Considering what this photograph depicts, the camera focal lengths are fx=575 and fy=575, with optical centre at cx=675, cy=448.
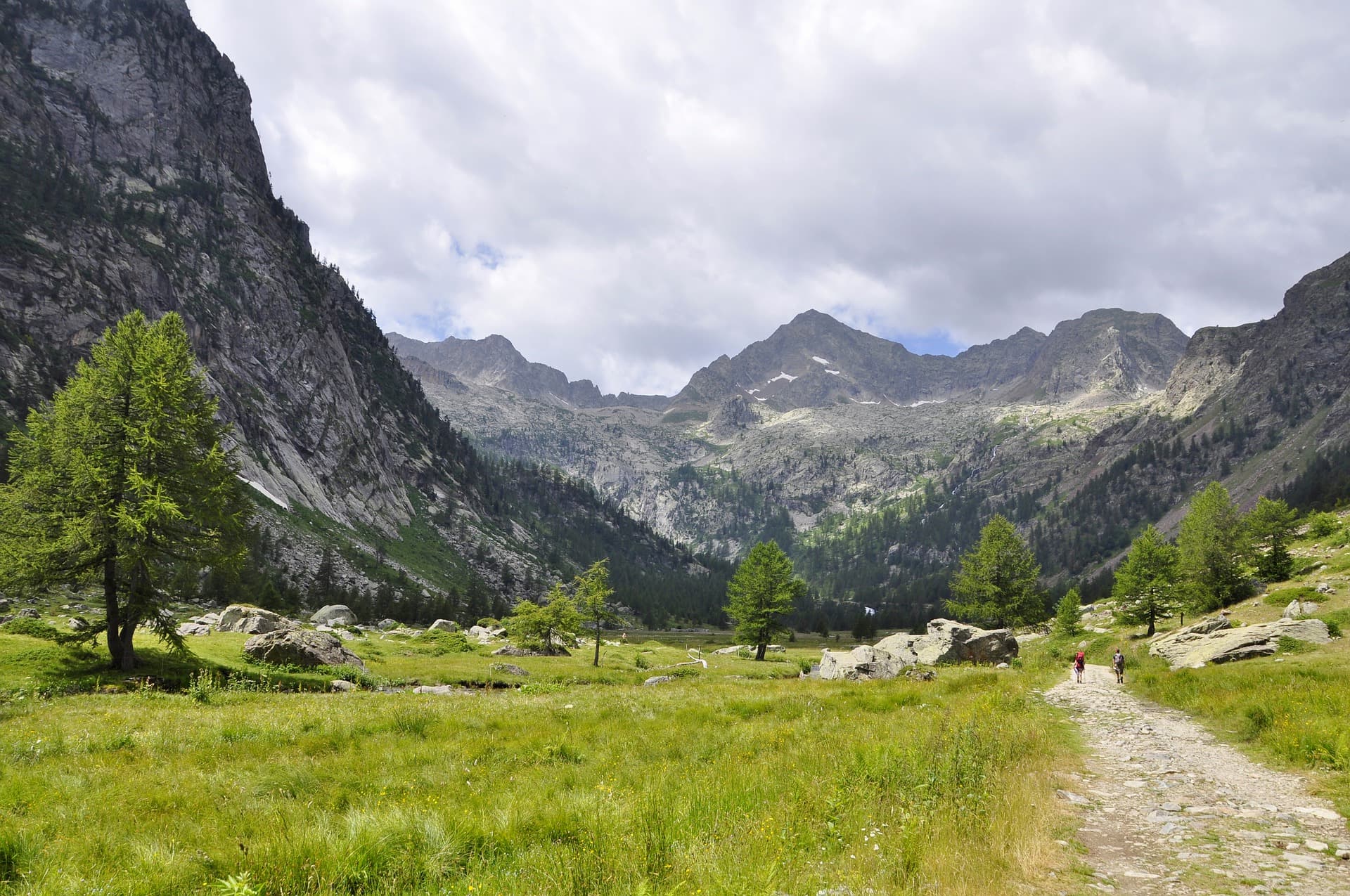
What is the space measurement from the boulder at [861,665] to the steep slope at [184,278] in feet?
316

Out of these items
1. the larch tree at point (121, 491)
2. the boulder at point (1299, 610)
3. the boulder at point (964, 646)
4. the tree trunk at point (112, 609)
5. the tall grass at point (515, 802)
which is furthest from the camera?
the boulder at point (964, 646)

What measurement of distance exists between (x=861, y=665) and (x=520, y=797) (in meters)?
35.6

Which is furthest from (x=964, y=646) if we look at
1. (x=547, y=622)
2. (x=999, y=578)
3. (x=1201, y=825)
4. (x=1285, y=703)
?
(x=1201, y=825)

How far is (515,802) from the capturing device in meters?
9.40

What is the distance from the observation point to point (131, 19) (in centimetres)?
Answer: 18812

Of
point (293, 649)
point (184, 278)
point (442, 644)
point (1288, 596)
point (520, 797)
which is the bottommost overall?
point (442, 644)

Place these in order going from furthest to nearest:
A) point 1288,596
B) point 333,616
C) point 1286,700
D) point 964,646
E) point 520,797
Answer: point 333,616 < point 964,646 < point 1288,596 < point 1286,700 < point 520,797

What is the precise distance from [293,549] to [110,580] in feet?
337

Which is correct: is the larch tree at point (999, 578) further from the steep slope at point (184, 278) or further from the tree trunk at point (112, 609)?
the steep slope at point (184, 278)

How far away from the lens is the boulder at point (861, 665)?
3978 cm

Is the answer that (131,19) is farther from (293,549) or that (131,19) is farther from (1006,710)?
(1006,710)

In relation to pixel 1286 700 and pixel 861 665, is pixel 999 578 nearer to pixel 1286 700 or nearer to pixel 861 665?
pixel 861 665

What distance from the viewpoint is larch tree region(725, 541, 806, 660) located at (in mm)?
65500

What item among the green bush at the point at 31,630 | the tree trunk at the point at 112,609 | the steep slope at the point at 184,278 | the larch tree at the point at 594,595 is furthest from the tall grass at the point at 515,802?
the steep slope at the point at 184,278
